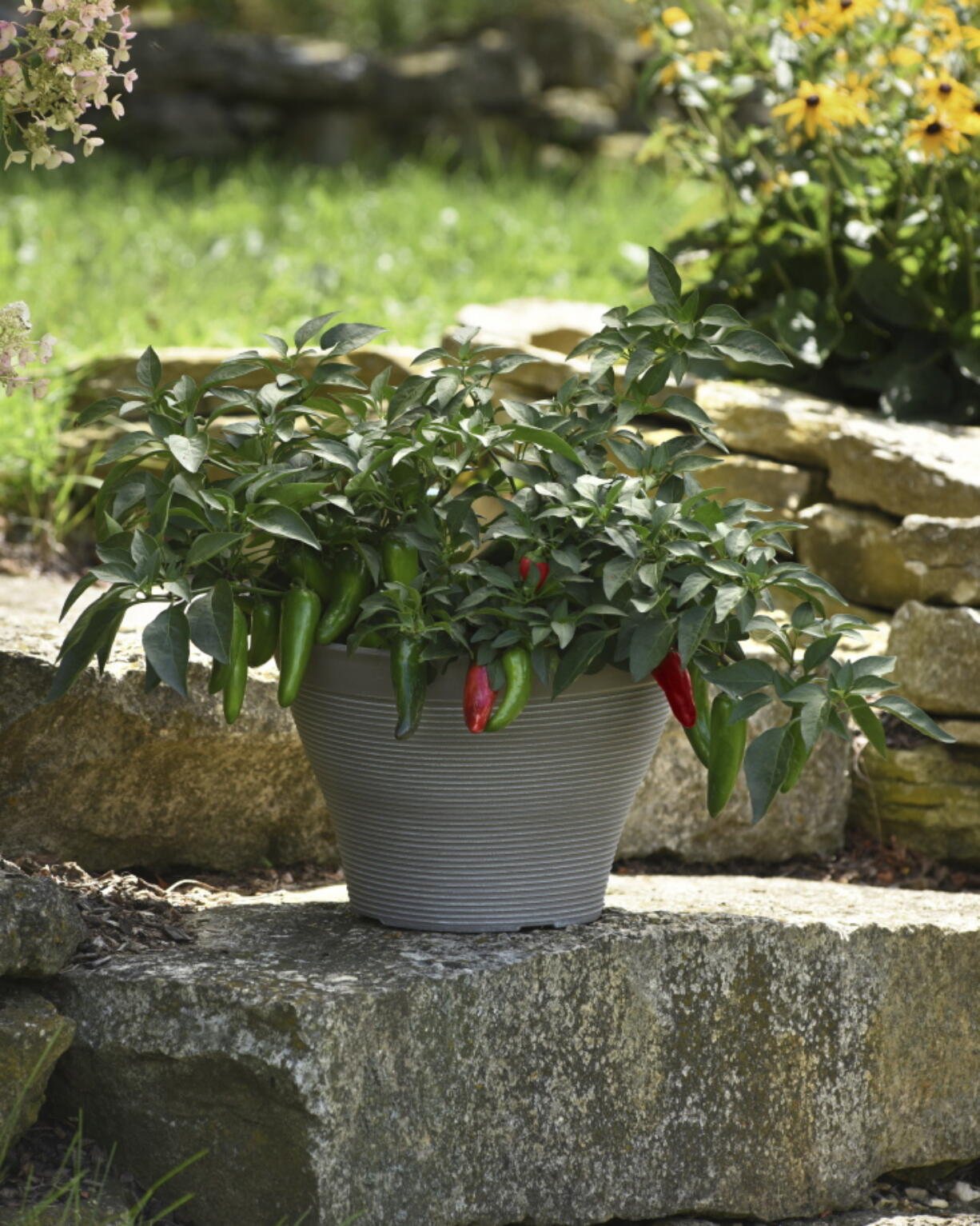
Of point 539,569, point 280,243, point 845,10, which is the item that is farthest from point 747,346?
point 280,243

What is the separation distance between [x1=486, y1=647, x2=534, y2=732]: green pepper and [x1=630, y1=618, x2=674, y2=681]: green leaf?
126 millimetres

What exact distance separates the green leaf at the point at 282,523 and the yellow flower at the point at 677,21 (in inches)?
78.7

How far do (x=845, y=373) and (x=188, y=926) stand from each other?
75.3 inches

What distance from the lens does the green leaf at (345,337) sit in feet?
6.04

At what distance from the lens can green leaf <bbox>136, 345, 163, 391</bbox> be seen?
181 centimetres

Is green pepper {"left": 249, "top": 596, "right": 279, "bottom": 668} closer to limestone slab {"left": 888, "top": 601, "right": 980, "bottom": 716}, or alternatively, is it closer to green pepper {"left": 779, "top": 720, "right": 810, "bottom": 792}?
green pepper {"left": 779, "top": 720, "right": 810, "bottom": 792}

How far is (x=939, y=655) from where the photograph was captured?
257 cm

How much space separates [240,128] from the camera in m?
7.66

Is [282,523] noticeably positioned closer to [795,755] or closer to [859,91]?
[795,755]

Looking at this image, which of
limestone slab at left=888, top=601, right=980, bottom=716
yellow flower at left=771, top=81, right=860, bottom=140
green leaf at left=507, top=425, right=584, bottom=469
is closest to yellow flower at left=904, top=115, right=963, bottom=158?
yellow flower at left=771, top=81, right=860, bottom=140

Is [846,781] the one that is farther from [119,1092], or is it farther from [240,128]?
[240,128]

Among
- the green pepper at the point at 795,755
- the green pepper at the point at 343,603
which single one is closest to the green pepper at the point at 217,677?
the green pepper at the point at 343,603

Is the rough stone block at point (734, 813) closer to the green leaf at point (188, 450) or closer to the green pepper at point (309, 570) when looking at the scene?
the green pepper at point (309, 570)

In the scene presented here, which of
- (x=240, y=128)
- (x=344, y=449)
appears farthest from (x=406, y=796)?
(x=240, y=128)
